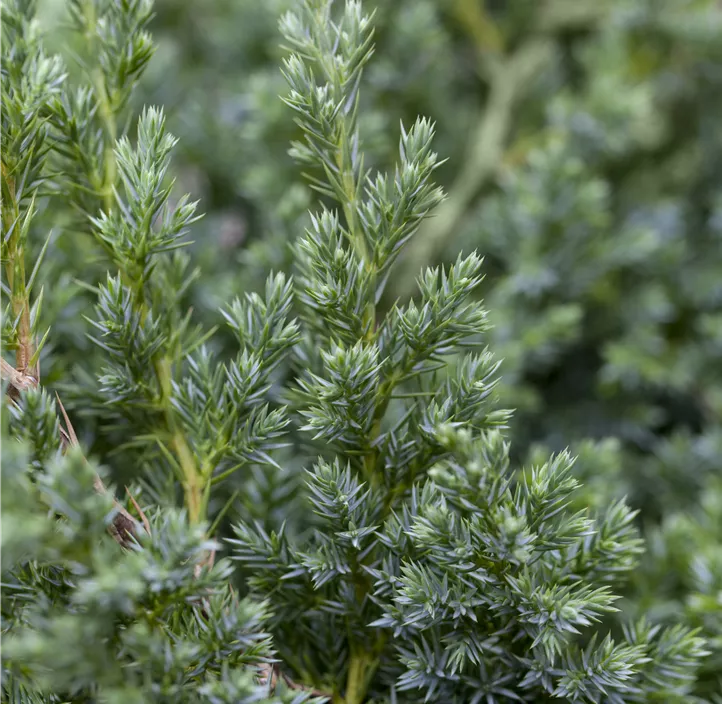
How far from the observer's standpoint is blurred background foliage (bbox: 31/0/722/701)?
978 millimetres

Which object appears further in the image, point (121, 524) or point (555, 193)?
point (555, 193)

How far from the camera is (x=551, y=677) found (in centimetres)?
56

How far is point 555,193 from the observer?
1.02m

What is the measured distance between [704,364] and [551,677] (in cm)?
63

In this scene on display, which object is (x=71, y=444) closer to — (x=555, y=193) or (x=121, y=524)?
(x=121, y=524)

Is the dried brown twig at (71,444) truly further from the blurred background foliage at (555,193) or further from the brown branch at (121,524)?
the blurred background foliage at (555,193)

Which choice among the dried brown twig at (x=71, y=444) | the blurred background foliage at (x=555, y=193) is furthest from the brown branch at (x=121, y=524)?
the blurred background foliage at (x=555, y=193)

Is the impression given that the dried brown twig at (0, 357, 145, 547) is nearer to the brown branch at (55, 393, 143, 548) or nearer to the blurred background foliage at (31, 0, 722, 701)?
the brown branch at (55, 393, 143, 548)

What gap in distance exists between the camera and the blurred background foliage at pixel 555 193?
98cm

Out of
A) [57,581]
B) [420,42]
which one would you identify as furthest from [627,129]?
[57,581]

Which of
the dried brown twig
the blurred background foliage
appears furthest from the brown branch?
the blurred background foliage

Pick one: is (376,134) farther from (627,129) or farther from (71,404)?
(71,404)

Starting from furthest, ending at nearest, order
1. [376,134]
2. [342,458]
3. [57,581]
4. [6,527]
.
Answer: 1. [376,134]
2. [342,458]
3. [57,581]
4. [6,527]

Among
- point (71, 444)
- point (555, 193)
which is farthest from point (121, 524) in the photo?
point (555, 193)
